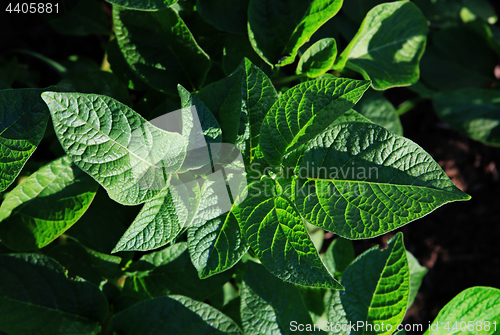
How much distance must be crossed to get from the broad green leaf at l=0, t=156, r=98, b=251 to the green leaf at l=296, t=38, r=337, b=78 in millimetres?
665

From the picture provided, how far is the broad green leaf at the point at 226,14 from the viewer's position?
1.06 meters

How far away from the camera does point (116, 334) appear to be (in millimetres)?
954

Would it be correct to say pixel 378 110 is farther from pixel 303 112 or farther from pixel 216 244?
pixel 216 244

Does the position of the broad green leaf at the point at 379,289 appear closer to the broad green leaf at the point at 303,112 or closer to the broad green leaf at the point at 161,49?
the broad green leaf at the point at 303,112

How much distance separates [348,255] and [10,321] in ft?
3.58

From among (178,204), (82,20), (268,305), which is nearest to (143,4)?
(178,204)

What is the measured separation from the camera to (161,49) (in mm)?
1060

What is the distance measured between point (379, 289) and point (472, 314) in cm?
23

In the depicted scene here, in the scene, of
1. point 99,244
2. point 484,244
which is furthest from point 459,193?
point 484,244

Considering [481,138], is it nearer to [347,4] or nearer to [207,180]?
[347,4]

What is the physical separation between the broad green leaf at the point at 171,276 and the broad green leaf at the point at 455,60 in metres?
1.39

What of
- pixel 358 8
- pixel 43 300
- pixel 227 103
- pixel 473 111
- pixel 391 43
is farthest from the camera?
pixel 473 111

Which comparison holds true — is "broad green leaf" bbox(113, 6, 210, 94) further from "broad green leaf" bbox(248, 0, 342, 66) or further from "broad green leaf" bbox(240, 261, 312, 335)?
"broad green leaf" bbox(240, 261, 312, 335)

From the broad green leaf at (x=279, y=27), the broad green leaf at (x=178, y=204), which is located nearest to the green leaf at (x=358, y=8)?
the broad green leaf at (x=279, y=27)
